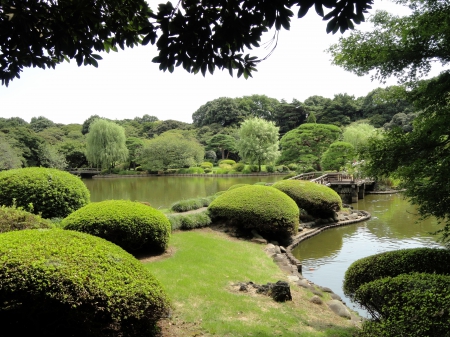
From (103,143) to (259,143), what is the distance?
18.9 metres

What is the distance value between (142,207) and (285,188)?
7.91 meters

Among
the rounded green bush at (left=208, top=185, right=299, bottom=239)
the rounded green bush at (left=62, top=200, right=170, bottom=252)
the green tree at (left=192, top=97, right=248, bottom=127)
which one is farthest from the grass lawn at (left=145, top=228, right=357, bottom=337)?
the green tree at (left=192, top=97, right=248, bottom=127)

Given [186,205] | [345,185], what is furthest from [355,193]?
[186,205]

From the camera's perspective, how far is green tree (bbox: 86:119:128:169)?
125 ft

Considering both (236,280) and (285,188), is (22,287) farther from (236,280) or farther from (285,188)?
(285,188)

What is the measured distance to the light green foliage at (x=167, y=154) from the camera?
40531 mm

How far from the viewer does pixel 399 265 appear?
4500 mm

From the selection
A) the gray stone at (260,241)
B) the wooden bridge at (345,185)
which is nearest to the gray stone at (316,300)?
the gray stone at (260,241)

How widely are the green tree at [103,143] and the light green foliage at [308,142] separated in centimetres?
2111

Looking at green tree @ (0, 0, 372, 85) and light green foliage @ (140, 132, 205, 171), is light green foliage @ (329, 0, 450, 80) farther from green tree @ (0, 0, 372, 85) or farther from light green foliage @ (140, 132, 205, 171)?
light green foliage @ (140, 132, 205, 171)

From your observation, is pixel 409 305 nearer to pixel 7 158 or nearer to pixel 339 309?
pixel 339 309

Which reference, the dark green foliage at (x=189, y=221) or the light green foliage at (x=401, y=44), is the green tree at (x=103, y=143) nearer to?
the dark green foliage at (x=189, y=221)

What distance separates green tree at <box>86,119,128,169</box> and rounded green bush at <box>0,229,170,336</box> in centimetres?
3695

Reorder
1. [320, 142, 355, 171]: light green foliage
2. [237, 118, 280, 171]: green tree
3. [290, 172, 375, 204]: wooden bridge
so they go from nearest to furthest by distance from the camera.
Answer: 1. [290, 172, 375, 204]: wooden bridge
2. [320, 142, 355, 171]: light green foliage
3. [237, 118, 280, 171]: green tree
